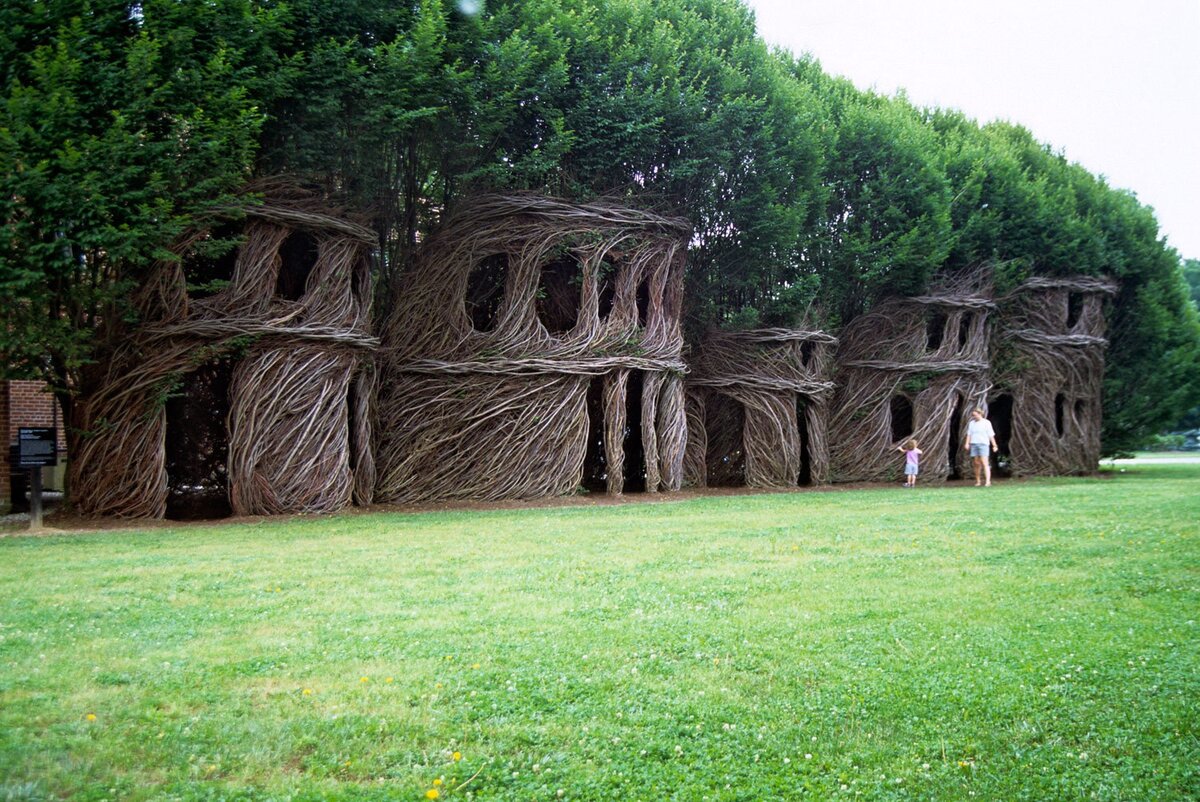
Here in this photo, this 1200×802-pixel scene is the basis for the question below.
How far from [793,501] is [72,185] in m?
11.7

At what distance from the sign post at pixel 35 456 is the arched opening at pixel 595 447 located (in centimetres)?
954

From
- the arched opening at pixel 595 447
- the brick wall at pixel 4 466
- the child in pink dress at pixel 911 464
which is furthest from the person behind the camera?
the child in pink dress at pixel 911 464

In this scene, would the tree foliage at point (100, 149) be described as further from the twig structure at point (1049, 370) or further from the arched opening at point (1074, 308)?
the arched opening at point (1074, 308)

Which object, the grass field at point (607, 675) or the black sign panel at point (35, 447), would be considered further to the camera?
the black sign panel at point (35, 447)

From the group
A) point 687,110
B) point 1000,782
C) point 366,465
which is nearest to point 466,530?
point 366,465

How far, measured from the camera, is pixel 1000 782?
4012 mm

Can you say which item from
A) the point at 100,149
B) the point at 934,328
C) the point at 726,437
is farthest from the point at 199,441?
the point at 934,328

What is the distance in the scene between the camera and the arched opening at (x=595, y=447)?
61.6ft

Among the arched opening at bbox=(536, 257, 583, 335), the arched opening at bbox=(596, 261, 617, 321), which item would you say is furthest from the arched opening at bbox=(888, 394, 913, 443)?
the arched opening at bbox=(536, 257, 583, 335)

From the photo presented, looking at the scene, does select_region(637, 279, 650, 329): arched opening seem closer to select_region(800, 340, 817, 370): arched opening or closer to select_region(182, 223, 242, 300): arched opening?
select_region(800, 340, 817, 370): arched opening

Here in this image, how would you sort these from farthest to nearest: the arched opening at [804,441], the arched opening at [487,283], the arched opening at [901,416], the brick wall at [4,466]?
the arched opening at [901,416] → the arched opening at [804,441] → the arched opening at [487,283] → the brick wall at [4,466]

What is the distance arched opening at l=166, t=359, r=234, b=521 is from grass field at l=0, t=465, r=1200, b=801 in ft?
20.4

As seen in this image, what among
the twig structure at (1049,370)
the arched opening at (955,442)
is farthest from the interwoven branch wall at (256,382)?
the twig structure at (1049,370)

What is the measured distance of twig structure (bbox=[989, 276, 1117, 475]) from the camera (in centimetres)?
2402
